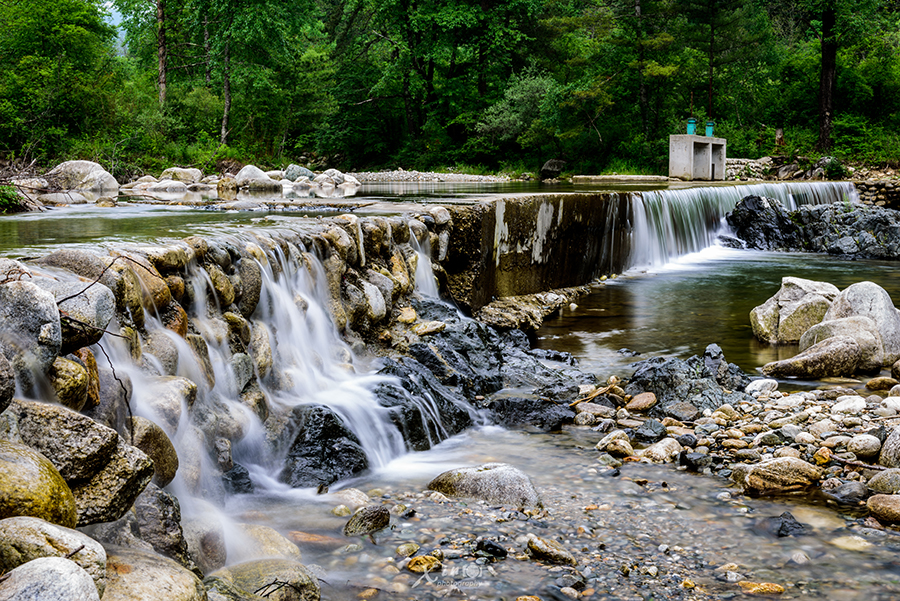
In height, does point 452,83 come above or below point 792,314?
above

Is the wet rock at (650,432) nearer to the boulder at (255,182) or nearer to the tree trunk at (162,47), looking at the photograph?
the boulder at (255,182)

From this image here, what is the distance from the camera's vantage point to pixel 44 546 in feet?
6.43

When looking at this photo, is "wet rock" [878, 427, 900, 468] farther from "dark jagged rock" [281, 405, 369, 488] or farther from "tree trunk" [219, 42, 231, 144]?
"tree trunk" [219, 42, 231, 144]

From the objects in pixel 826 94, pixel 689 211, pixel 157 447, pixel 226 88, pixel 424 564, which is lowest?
pixel 424 564

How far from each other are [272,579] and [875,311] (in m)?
6.37

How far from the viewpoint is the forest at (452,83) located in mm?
23219

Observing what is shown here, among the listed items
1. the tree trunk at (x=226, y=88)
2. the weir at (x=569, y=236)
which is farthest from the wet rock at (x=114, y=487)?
the tree trunk at (x=226, y=88)

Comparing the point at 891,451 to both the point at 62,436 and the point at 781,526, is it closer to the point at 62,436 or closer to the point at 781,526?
the point at 781,526

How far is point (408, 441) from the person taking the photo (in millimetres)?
5121

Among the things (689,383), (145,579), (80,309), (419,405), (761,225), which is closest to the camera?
(145,579)

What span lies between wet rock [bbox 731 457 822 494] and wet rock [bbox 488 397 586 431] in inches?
56.5

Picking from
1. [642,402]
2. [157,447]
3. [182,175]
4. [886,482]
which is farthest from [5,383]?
[182,175]

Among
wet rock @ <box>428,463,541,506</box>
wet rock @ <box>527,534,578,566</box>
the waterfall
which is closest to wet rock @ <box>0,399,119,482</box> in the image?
wet rock @ <box>527,534,578,566</box>

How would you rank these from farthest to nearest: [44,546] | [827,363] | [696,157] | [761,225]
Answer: [696,157], [761,225], [827,363], [44,546]
